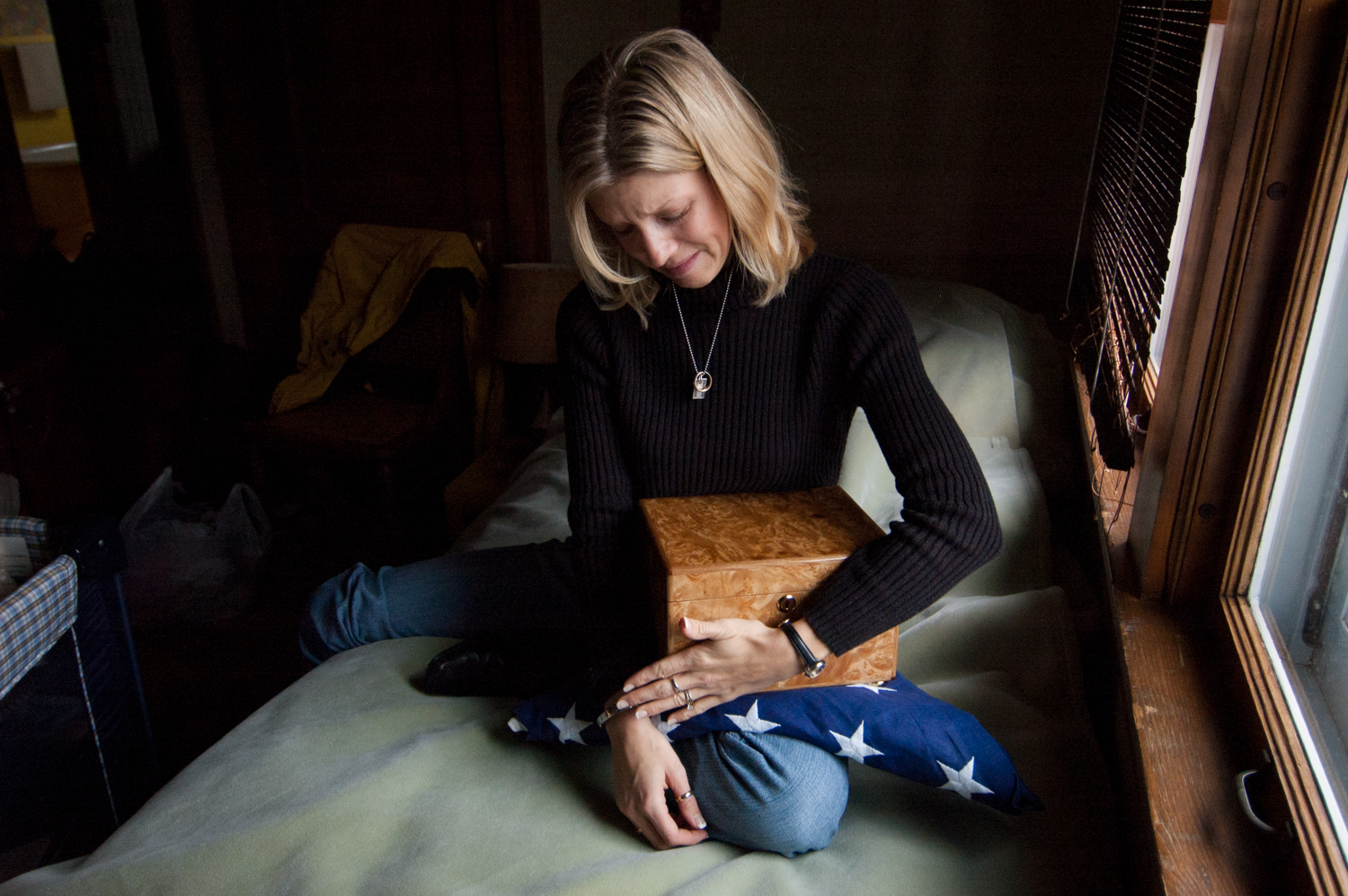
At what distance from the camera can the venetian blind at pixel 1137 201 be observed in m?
1.12

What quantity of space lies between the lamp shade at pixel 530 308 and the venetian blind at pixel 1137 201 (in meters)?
1.29

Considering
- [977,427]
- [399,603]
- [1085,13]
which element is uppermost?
[1085,13]

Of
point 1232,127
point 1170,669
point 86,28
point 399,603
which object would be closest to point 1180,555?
point 1170,669

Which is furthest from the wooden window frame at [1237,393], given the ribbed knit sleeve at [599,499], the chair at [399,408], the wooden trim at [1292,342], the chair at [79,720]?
the chair at [399,408]

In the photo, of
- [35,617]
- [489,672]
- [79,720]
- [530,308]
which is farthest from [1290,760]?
[530,308]

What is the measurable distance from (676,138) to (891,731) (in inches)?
25.6

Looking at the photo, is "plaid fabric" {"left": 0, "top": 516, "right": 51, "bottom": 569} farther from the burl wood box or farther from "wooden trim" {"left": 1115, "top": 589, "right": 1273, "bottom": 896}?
"wooden trim" {"left": 1115, "top": 589, "right": 1273, "bottom": 896}

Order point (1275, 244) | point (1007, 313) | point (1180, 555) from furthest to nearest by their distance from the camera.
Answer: point (1007, 313), point (1180, 555), point (1275, 244)

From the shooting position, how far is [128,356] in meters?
2.55

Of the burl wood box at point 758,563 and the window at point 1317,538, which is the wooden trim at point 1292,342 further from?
the burl wood box at point 758,563

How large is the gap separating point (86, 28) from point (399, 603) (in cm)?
235

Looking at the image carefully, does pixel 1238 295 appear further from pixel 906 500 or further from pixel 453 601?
pixel 453 601

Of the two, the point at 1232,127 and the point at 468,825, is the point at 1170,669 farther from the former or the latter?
the point at 468,825

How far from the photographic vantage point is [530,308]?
7.95ft
